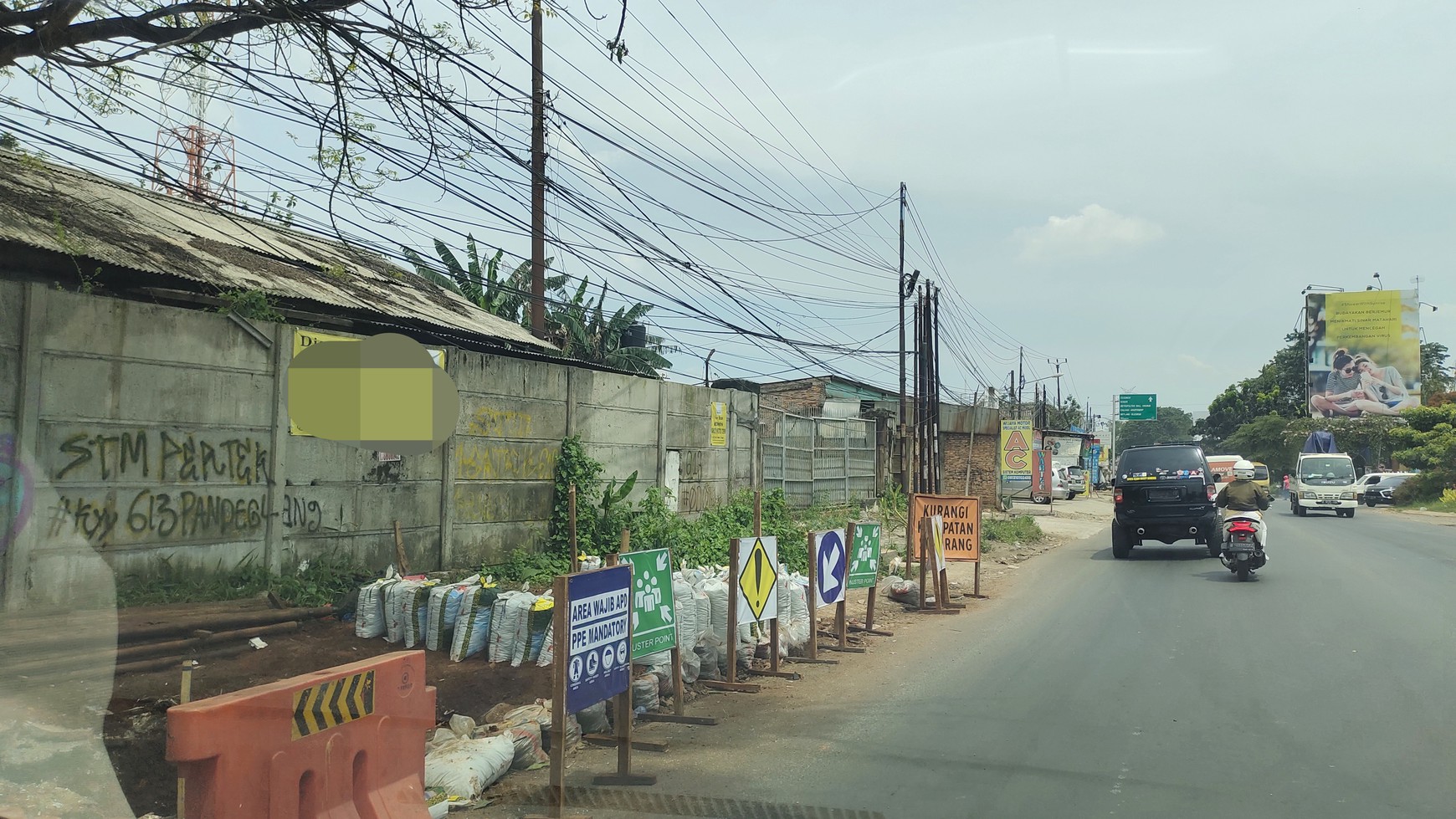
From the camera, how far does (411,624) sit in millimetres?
9133

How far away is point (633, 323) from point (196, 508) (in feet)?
68.4

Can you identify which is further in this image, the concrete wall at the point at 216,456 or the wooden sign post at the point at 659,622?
the concrete wall at the point at 216,456

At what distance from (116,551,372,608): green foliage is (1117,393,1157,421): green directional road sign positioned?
6402 cm

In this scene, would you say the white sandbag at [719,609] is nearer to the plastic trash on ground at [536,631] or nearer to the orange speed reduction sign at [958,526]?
the plastic trash on ground at [536,631]

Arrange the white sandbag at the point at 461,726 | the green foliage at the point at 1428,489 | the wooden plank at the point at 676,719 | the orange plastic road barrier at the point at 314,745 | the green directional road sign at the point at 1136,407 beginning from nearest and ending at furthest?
the orange plastic road barrier at the point at 314,745 < the white sandbag at the point at 461,726 < the wooden plank at the point at 676,719 < the green foliage at the point at 1428,489 < the green directional road sign at the point at 1136,407

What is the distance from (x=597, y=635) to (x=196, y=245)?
30.2 ft

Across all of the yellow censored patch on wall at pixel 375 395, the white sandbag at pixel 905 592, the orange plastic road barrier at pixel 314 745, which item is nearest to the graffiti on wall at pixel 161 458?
the yellow censored patch on wall at pixel 375 395

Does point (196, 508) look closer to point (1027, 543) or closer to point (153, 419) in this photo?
point (153, 419)

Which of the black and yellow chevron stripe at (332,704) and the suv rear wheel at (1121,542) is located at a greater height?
the black and yellow chevron stripe at (332,704)

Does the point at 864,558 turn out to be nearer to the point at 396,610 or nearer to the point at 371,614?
the point at 396,610

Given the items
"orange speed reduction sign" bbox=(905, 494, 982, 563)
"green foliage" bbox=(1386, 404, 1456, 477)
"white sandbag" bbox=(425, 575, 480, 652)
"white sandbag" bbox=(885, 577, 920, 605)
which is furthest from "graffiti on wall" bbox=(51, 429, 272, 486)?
"green foliage" bbox=(1386, 404, 1456, 477)

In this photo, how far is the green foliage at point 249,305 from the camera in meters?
9.80

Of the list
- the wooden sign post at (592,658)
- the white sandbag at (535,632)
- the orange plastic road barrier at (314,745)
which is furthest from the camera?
the white sandbag at (535,632)

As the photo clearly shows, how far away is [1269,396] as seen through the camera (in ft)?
259
